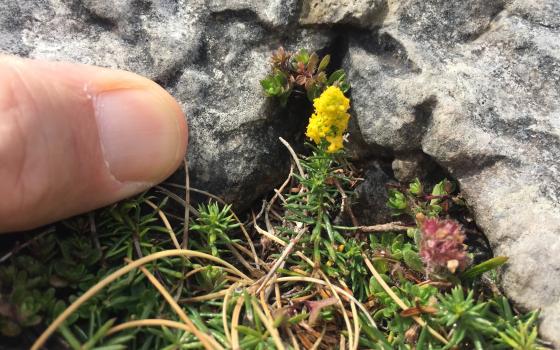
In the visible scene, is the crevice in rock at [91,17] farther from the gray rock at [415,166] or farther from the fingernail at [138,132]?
the gray rock at [415,166]

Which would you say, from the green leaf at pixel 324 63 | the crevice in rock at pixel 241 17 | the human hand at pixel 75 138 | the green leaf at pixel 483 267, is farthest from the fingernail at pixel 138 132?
the green leaf at pixel 483 267

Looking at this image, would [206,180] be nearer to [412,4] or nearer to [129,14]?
[129,14]

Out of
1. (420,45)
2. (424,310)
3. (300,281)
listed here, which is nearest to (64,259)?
(300,281)

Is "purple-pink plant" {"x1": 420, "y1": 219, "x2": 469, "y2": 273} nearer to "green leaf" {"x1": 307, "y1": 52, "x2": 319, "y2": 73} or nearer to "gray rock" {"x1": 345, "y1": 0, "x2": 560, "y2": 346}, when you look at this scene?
"gray rock" {"x1": 345, "y1": 0, "x2": 560, "y2": 346}

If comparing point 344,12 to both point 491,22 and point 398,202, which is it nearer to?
point 491,22

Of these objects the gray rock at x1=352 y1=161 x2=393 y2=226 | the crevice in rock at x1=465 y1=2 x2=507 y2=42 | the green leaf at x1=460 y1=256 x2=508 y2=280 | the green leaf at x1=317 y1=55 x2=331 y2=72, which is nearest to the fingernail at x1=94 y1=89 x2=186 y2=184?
the green leaf at x1=317 y1=55 x2=331 y2=72

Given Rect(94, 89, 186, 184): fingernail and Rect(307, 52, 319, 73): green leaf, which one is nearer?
Rect(94, 89, 186, 184): fingernail
